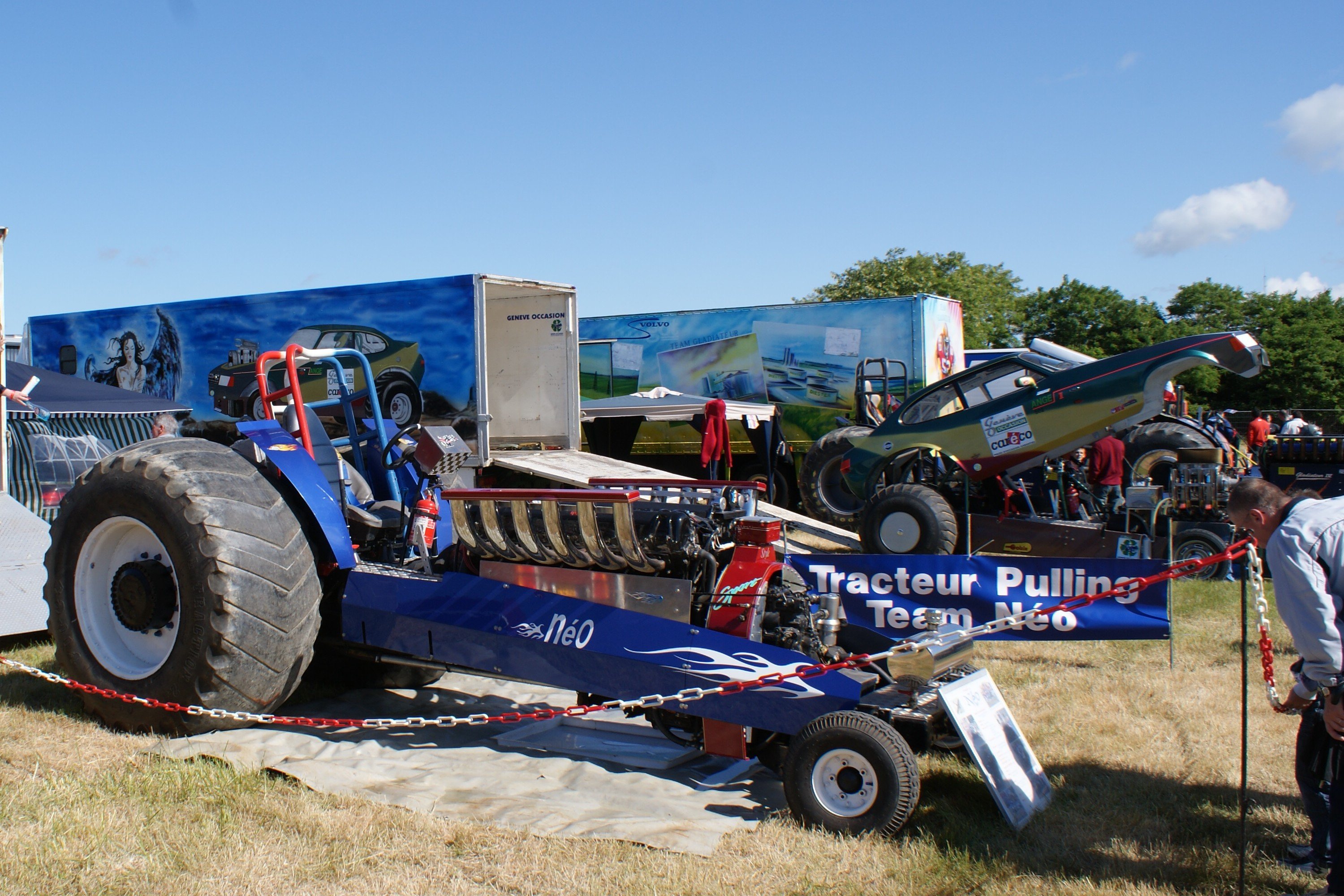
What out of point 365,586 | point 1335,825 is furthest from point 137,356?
point 1335,825

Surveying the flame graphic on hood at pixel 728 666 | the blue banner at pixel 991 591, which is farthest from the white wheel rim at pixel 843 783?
the blue banner at pixel 991 591

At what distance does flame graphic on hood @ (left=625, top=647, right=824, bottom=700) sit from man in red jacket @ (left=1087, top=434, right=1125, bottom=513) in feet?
24.0

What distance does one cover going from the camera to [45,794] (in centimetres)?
415

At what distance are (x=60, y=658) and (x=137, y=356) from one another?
10024mm

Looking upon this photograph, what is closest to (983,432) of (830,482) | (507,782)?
(830,482)

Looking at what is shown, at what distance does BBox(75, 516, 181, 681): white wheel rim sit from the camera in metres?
5.11

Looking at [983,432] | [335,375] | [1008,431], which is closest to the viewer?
[1008,431]

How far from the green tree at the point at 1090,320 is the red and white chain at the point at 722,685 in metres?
44.0

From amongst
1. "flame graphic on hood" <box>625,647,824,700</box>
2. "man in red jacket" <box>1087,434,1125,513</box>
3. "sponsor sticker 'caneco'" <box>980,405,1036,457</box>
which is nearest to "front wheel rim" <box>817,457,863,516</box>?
"sponsor sticker 'caneco'" <box>980,405,1036,457</box>

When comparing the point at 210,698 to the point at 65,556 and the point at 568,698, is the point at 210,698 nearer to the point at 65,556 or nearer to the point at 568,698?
the point at 65,556

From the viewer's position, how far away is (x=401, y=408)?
12.1 meters

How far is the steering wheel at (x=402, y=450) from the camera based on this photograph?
228 inches

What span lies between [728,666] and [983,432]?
22.7ft

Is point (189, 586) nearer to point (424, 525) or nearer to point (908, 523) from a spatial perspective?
point (424, 525)
